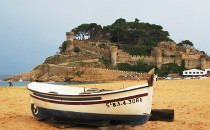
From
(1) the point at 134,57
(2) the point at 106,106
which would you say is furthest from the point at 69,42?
(2) the point at 106,106

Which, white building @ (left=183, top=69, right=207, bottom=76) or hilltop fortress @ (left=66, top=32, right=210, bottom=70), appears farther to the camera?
hilltop fortress @ (left=66, top=32, right=210, bottom=70)

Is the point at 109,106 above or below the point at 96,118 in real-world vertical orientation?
above

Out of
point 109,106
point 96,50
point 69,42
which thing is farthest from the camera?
point 69,42

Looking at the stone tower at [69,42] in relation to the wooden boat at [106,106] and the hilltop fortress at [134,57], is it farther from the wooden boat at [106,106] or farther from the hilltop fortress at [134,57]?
the wooden boat at [106,106]

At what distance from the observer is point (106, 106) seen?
24.7 feet

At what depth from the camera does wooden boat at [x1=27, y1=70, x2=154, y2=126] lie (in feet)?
23.8

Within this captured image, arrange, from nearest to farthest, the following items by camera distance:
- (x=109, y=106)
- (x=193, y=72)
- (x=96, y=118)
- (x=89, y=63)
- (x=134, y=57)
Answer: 1. (x=109, y=106)
2. (x=96, y=118)
3. (x=193, y=72)
4. (x=89, y=63)
5. (x=134, y=57)

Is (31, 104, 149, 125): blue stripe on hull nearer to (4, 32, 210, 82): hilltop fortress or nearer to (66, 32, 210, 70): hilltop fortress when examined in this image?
(4, 32, 210, 82): hilltop fortress

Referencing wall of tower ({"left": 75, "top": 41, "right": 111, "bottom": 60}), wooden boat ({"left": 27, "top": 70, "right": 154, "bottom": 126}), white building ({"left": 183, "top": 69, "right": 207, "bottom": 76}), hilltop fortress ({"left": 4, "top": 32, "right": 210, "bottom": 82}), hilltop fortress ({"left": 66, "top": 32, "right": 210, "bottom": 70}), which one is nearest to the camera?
wooden boat ({"left": 27, "top": 70, "right": 154, "bottom": 126})

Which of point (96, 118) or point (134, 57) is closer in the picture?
point (96, 118)

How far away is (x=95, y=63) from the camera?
5134 centimetres

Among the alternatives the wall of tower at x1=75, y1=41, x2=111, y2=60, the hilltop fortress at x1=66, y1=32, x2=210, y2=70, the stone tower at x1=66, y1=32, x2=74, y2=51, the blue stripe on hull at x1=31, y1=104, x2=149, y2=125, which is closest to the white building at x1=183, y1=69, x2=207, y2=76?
the hilltop fortress at x1=66, y1=32, x2=210, y2=70

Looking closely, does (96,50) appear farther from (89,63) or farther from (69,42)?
(69,42)

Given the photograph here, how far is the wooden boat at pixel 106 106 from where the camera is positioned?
725 centimetres
